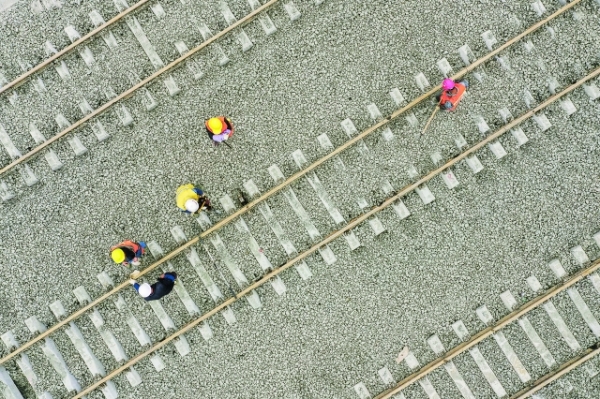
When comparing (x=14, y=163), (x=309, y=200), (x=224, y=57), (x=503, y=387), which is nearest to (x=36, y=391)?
(x=14, y=163)

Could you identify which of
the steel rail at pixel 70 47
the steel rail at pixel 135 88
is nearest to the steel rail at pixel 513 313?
the steel rail at pixel 135 88

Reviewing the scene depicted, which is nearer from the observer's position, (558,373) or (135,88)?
(558,373)

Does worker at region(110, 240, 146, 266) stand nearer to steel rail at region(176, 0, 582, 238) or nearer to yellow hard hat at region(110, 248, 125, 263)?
yellow hard hat at region(110, 248, 125, 263)

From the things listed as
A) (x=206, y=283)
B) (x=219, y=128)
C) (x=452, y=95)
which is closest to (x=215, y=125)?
(x=219, y=128)

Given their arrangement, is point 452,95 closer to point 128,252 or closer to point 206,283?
point 206,283

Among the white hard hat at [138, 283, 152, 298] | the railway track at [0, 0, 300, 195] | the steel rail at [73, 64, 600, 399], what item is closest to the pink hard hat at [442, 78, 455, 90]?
the steel rail at [73, 64, 600, 399]

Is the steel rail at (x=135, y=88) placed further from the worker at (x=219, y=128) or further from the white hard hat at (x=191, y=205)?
the white hard hat at (x=191, y=205)
